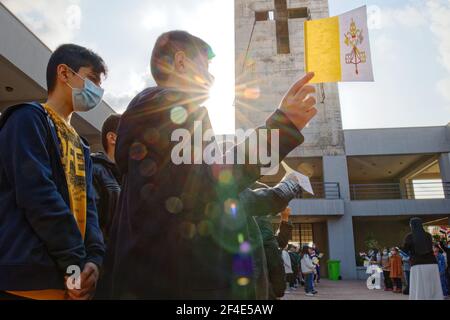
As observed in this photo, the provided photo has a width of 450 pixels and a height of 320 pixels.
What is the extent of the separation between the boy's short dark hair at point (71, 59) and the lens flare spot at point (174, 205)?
1.13 metres

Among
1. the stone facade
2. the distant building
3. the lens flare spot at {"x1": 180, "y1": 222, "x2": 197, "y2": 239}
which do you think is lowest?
the lens flare spot at {"x1": 180, "y1": 222, "x2": 197, "y2": 239}

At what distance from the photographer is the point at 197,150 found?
3.90 feet

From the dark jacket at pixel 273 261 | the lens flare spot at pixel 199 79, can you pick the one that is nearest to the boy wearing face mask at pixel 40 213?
the lens flare spot at pixel 199 79

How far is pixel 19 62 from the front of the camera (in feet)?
28.9

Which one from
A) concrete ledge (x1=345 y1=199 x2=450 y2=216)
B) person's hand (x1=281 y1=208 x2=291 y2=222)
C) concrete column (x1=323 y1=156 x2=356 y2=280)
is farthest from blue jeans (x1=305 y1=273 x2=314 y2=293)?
person's hand (x1=281 y1=208 x2=291 y2=222)

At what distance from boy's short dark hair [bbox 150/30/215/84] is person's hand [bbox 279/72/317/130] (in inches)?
15.9

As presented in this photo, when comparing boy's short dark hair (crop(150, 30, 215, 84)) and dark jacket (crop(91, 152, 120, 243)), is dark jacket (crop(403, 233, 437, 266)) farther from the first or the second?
boy's short dark hair (crop(150, 30, 215, 84))

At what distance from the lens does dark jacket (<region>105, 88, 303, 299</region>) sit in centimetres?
111

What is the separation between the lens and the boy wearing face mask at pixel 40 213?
1.36 meters

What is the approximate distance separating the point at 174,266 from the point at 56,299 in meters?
0.63

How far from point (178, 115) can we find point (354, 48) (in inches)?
62.2

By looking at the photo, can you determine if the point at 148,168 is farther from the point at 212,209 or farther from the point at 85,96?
the point at 85,96

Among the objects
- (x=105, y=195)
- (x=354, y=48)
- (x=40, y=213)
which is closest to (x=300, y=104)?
(x=40, y=213)

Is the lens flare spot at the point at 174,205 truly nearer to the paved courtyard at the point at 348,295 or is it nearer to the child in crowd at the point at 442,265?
the paved courtyard at the point at 348,295
